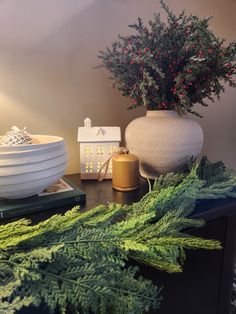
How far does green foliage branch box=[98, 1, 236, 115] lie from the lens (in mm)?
715

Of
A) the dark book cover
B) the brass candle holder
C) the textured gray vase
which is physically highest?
the textured gray vase

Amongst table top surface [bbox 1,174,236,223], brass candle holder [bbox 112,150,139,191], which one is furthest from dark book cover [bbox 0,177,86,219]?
brass candle holder [bbox 112,150,139,191]

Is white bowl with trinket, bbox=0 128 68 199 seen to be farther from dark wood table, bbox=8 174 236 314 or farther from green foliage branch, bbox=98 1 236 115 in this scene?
green foliage branch, bbox=98 1 236 115

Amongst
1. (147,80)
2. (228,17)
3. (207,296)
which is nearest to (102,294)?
(207,296)

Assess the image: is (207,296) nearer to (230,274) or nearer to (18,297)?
(230,274)

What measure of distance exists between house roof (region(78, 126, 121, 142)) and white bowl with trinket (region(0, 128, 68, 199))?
0.23 meters

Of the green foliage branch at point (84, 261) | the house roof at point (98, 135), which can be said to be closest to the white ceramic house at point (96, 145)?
the house roof at point (98, 135)

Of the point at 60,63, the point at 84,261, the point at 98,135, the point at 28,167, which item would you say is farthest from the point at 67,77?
the point at 84,261

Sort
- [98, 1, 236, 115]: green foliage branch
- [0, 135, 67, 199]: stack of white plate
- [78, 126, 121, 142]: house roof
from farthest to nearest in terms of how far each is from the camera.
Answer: [78, 126, 121, 142]: house roof, [98, 1, 236, 115]: green foliage branch, [0, 135, 67, 199]: stack of white plate

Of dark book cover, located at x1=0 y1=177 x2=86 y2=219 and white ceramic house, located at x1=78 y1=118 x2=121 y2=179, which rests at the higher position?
white ceramic house, located at x1=78 y1=118 x2=121 y2=179

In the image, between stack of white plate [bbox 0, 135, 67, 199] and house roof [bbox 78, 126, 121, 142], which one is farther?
house roof [bbox 78, 126, 121, 142]

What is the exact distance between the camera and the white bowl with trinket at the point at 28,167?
540 mm

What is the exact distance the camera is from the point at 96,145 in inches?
33.6

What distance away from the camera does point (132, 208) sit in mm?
544
